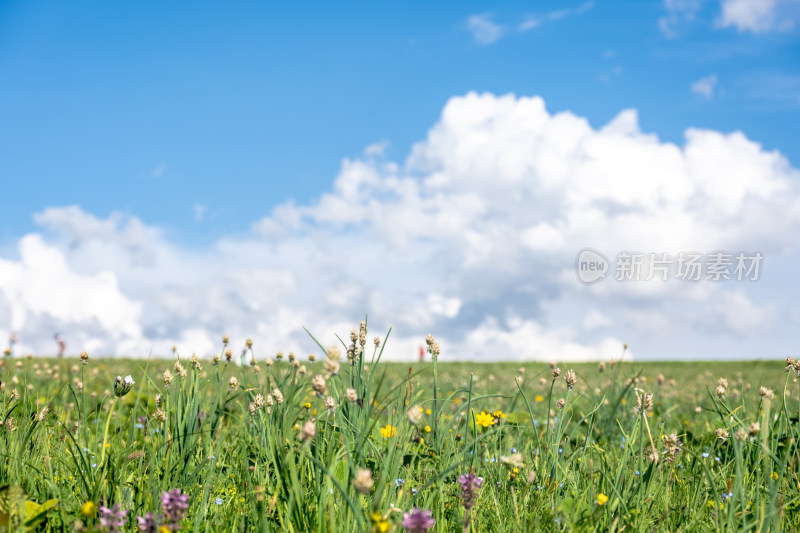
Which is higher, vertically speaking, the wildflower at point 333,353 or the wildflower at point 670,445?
the wildflower at point 333,353

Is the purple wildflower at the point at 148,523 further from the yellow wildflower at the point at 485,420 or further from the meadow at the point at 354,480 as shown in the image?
the yellow wildflower at the point at 485,420

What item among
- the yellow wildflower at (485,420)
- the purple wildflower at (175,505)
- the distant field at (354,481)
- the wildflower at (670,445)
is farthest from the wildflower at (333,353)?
the yellow wildflower at (485,420)

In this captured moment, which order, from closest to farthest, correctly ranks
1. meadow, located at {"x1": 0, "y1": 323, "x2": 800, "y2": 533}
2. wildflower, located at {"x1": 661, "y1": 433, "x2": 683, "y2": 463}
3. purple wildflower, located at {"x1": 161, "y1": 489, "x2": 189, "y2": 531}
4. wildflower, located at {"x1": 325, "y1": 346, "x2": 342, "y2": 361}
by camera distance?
wildflower, located at {"x1": 325, "y1": 346, "x2": 342, "y2": 361} → purple wildflower, located at {"x1": 161, "y1": 489, "x2": 189, "y2": 531} → meadow, located at {"x1": 0, "y1": 323, "x2": 800, "y2": 533} → wildflower, located at {"x1": 661, "y1": 433, "x2": 683, "y2": 463}

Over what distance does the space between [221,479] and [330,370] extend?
2.17 metres

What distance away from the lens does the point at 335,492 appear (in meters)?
3.12

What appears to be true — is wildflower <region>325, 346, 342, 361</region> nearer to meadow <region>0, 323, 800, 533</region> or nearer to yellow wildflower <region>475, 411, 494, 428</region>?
meadow <region>0, 323, 800, 533</region>

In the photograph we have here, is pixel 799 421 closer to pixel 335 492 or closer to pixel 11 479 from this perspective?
pixel 335 492

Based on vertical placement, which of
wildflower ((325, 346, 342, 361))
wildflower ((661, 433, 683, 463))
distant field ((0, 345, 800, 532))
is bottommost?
distant field ((0, 345, 800, 532))

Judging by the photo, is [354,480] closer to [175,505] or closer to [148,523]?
[175,505]

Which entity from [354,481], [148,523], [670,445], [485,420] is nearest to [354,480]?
[354,481]

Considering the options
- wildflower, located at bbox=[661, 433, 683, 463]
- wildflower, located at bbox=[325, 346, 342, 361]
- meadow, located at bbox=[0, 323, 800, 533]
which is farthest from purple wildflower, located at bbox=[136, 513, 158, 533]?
wildflower, located at bbox=[661, 433, 683, 463]

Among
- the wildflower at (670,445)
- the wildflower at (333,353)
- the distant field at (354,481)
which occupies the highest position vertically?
the wildflower at (333,353)

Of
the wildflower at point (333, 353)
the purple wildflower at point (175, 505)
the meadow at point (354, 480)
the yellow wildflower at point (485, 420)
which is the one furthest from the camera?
the yellow wildflower at point (485, 420)

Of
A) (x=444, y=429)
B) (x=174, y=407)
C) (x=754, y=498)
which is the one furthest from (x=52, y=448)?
(x=754, y=498)
